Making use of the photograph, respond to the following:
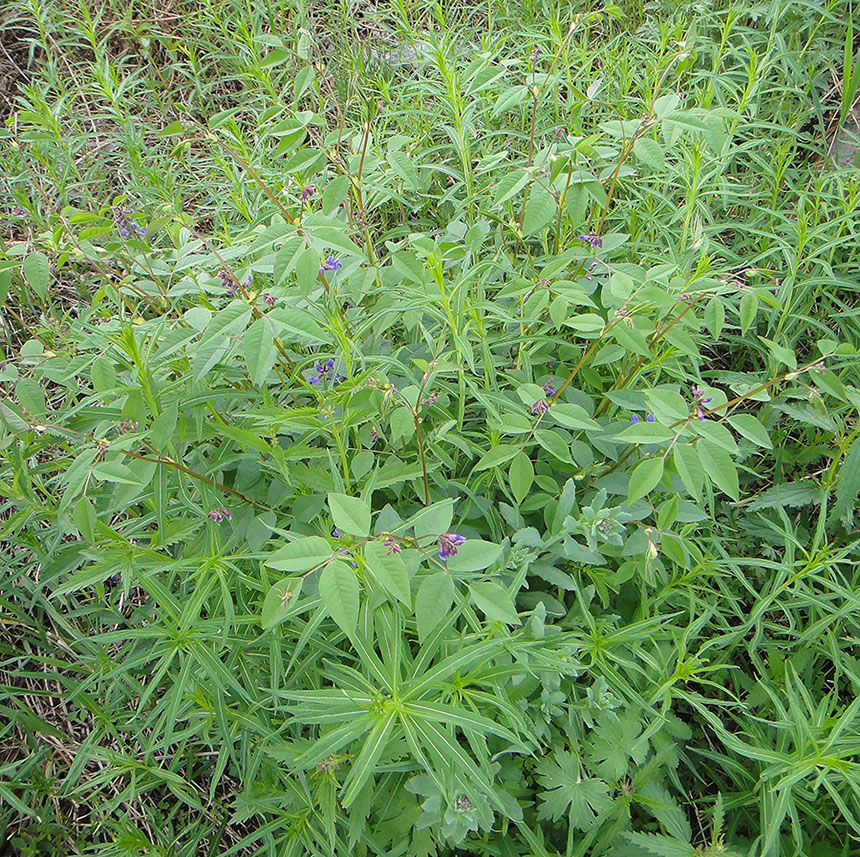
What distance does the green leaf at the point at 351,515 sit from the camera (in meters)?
1.11

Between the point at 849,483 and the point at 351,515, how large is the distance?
157cm

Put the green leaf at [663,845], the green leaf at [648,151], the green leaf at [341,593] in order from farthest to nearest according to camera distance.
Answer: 1. the green leaf at [648,151]
2. the green leaf at [663,845]
3. the green leaf at [341,593]

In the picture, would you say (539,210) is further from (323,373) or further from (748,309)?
(323,373)

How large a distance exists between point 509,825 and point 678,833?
0.43 metres

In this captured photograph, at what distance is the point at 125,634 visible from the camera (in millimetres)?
1550

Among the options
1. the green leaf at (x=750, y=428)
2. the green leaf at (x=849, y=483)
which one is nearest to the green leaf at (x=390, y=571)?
the green leaf at (x=750, y=428)

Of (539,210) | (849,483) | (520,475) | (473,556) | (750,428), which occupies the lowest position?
(849,483)

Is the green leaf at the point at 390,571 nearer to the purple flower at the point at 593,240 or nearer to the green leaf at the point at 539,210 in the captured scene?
the green leaf at the point at 539,210

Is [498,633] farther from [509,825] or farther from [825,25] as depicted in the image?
[825,25]

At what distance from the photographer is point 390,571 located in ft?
3.51

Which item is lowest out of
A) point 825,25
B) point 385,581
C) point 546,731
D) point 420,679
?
point 546,731

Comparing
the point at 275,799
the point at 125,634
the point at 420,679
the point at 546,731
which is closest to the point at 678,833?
the point at 546,731

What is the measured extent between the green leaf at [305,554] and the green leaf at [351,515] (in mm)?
47

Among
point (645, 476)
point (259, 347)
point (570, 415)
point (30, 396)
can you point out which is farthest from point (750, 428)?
point (30, 396)
